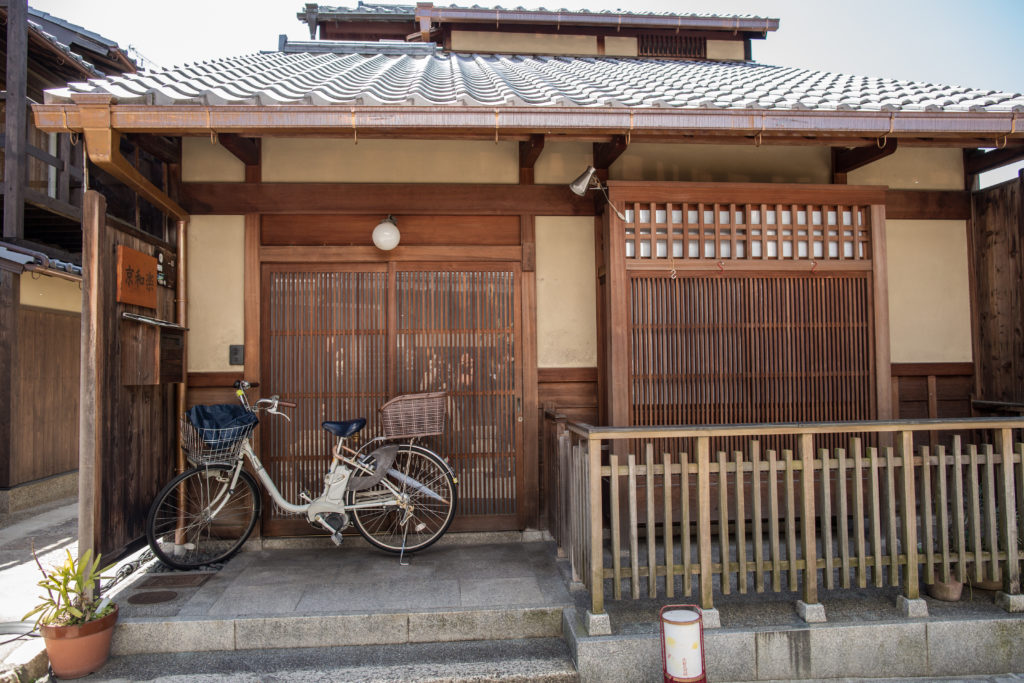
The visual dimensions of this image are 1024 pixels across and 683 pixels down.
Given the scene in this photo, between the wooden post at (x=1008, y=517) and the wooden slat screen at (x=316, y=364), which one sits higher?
the wooden slat screen at (x=316, y=364)

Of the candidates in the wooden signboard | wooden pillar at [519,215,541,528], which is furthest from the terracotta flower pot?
wooden pillar at [519,215,541,528]

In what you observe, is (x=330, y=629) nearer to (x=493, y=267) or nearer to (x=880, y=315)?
(x=493, y=267)

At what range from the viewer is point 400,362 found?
5906 millimetres

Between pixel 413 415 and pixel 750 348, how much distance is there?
3.16 m

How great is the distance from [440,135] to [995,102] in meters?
4.79

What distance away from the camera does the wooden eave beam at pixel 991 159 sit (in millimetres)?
5867

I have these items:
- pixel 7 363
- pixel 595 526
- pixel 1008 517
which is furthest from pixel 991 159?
pixel 7 363

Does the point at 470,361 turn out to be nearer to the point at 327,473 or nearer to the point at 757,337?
the point at 327,473

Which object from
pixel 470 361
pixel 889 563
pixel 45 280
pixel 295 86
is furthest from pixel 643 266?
pixel 45 280

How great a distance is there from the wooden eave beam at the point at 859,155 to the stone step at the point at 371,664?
4.94 meters

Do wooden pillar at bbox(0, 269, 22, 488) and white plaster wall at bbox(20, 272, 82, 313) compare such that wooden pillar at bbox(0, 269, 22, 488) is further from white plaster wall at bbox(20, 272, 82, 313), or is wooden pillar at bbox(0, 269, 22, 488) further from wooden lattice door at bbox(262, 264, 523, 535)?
wooden lattice door at bbox(262, 264, 523, 535)

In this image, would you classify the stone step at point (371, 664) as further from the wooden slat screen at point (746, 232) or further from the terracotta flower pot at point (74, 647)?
the wooden slat screen at point (746, 232)

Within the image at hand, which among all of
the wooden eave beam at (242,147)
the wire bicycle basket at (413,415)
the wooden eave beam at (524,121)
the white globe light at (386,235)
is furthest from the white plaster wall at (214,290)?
the wire bicycle basket at (413,415)

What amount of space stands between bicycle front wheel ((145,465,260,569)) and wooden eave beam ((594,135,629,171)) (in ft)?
14.2
